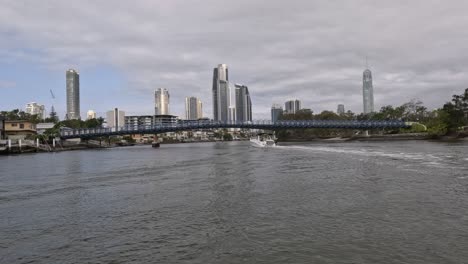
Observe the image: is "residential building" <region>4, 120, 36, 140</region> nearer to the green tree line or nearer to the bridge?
the bridge

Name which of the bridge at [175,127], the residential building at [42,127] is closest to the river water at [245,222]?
the bridge at [175,127]

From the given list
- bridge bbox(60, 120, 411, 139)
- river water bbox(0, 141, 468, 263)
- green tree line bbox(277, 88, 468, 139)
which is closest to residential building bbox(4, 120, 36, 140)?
bridge bbox(60, 120, 411, 139)

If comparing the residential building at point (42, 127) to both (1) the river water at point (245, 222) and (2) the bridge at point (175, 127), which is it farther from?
(1) the river water at point (245, 222)

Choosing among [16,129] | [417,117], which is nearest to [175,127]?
[16,129]

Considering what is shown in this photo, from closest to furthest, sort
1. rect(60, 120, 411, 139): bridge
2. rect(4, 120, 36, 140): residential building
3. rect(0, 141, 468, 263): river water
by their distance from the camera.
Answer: rect(0, 141, 468, 263): river water < rect(4, 120, 36, 140): residential building < rect(60, 120, 411, 139): bridge

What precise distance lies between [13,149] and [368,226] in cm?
8535

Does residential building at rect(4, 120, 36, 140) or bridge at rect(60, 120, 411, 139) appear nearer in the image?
residential building at rect(4, 120, 36, 140)

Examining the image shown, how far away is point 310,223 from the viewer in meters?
12.7

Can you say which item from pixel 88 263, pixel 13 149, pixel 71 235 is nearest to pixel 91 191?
pixel 71 235

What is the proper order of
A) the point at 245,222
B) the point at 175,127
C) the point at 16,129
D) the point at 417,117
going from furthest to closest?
the point at 417,117, the point at 175,127, the point at 16,129, the point at 245,222

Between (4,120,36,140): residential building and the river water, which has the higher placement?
(4,120,36,140): residential building

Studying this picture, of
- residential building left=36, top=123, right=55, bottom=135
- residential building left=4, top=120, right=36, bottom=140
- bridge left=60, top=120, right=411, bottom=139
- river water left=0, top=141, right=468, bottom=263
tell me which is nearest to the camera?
river water left=0, top=141, right=468, bottom=263

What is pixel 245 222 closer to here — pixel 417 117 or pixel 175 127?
pixel 175 127

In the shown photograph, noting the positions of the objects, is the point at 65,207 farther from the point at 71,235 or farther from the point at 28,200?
the point at 71,235
